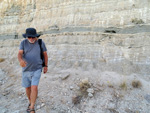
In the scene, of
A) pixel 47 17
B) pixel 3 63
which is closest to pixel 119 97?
pixel 47 17

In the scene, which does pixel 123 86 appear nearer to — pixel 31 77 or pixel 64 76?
pixel 64 76

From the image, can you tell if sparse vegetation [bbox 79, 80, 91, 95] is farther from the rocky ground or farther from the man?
the man

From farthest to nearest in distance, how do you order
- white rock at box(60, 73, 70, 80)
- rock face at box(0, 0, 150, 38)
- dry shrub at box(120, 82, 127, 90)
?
1. rock face at box(0, 0, 150, 38)
2. white rock at box(60, 73, 70, 80)
3. dry shrub at box(120, 82, 127, 90)

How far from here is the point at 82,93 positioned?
474cm

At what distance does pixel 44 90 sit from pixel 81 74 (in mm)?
1888

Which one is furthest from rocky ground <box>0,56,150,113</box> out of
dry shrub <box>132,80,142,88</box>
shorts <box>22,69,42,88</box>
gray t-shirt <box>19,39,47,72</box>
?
gray t-shirt <box>19,39,47,72</box>

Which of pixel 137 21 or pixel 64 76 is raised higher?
pixel 137 21

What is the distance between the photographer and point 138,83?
516cm

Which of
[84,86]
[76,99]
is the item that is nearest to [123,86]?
[84,86]

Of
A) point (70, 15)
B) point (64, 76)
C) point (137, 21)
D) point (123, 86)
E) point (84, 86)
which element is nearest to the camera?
point (84, 86)

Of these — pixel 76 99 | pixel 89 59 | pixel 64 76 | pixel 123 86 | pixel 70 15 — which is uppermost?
pixel 70 15

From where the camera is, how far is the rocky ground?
4105 millimetres

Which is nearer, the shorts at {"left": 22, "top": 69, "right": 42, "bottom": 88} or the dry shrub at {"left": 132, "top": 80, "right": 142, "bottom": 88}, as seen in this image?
the shorts at {"left": 22, "top": 69, "right": 42, "bottom": 88}

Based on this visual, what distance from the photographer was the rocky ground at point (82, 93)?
13.5ft
